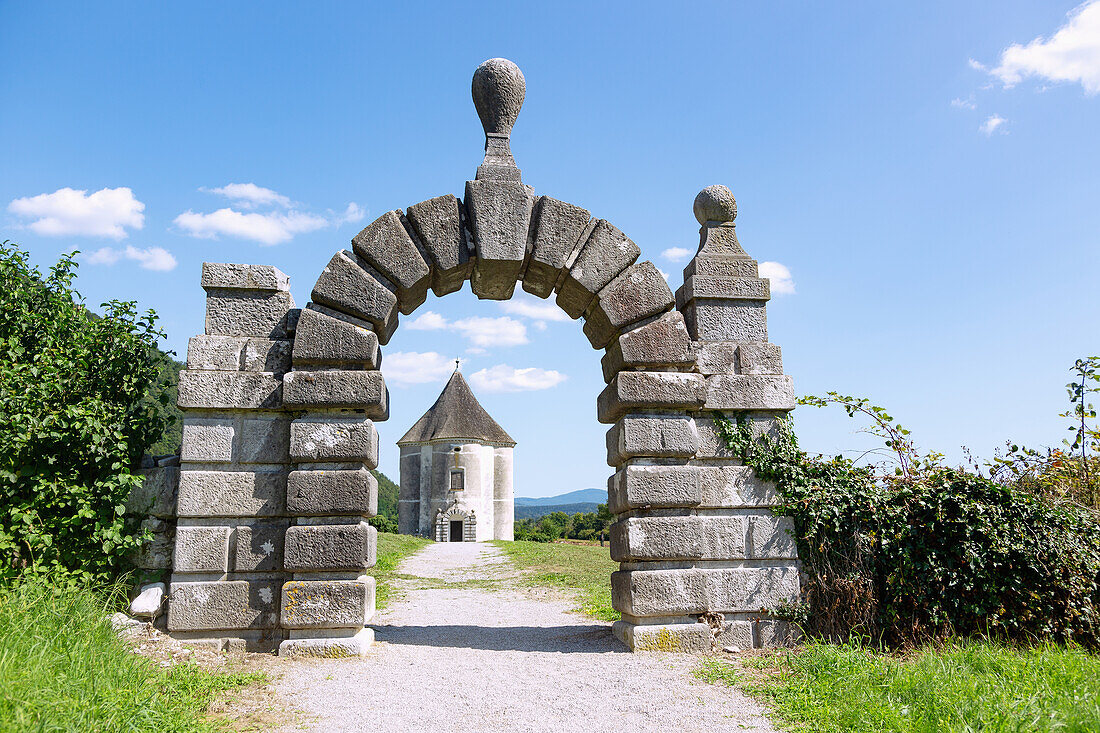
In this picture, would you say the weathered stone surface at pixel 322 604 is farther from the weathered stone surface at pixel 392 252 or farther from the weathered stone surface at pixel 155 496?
the weathered stone surface at pixel 392 252

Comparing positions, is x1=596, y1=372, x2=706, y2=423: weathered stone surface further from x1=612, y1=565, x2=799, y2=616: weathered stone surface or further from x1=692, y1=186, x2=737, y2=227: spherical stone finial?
x1=692, y1=186, x2=737, y2=227: spherical stone finial

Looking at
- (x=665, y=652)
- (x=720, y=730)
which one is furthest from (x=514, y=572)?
(x=720, y=730)

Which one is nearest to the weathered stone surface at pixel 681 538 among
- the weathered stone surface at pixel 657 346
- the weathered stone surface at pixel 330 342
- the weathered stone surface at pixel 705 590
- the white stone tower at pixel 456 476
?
the weathered stone surface at pixel 705 590

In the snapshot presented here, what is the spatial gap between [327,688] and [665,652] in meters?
2.52

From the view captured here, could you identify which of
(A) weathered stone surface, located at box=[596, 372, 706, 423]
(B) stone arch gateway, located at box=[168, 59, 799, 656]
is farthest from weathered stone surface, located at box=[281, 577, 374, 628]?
(A) weathered stone surface, located at box=[596, 372, 706, 423]

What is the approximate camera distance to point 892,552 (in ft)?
19.0

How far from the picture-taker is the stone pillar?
5.41m

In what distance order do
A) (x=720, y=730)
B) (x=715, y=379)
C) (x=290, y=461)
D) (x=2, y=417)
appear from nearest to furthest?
(x=720, y=730) → (x=2, y=417) → (x=290, y=461) → (x=715, y=379)

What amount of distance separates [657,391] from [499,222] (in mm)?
1937

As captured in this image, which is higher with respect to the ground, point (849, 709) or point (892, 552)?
point (892, 552)

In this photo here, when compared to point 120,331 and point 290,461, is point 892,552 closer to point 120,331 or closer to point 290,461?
point 290,461

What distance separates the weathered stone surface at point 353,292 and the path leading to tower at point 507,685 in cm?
267

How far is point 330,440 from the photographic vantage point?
18.2ft

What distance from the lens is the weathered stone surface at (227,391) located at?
5.61 metres
